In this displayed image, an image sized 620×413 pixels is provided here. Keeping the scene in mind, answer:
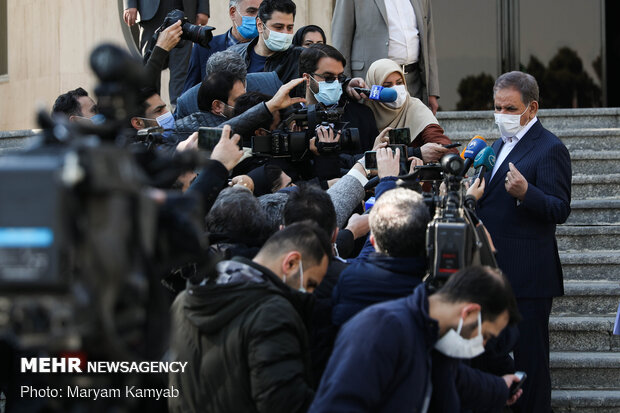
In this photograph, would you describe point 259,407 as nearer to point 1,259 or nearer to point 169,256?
point 169,256

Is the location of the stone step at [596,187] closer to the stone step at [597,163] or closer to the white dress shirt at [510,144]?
the stone step at [597,163]

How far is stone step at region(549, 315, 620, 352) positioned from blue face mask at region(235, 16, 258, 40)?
2.93 meters

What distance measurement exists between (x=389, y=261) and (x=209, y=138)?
96cm

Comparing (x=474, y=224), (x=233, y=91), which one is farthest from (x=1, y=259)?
(x=233, y=91)

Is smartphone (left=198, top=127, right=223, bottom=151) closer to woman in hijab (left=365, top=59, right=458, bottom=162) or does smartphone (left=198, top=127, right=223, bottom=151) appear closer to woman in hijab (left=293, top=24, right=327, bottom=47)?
woman in hijab (left=365, top=59, right=458, bottom=162)

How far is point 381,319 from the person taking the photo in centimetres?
290

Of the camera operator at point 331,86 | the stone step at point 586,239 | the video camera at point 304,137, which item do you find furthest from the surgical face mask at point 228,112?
the stone step at point 586,239

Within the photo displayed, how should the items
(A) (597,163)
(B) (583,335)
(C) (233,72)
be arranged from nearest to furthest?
(C) (233,72) → (B) (583,335) → (A) (597,163)

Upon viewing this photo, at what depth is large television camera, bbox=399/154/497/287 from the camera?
337 centimetres

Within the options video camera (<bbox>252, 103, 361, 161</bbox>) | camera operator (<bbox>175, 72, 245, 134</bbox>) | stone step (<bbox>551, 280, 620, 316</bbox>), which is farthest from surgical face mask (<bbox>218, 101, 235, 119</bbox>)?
stone step (<bbox>551, 280, 620, 316</bbox>)

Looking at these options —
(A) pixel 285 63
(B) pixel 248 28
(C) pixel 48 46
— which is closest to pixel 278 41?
(A) pixel 285 63

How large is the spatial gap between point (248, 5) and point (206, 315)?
161 inches

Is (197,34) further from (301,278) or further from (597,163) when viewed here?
(597,163)

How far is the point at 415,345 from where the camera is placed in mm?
2934
